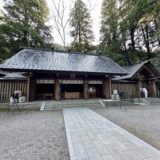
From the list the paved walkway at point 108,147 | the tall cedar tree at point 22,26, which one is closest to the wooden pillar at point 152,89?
the paved walkway at point 108,147

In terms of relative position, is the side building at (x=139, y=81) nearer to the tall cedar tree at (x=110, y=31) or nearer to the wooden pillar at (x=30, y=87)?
the tall cedar tree at (x=110, y=31)

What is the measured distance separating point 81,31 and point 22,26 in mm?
11546

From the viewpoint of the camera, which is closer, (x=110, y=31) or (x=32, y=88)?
(x=32, y=88)

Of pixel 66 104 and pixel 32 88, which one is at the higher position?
pixel 32 88

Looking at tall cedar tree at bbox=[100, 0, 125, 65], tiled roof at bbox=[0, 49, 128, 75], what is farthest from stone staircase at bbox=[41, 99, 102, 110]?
tall cedar tree at bbox=[100, 0, 125, 65]

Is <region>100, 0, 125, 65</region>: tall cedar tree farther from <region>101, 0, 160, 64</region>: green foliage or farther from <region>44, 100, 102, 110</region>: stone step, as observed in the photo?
<region>44, 100, 102, 110</region>: stone step

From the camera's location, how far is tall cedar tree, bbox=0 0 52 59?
1691cm

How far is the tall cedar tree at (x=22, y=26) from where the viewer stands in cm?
1691

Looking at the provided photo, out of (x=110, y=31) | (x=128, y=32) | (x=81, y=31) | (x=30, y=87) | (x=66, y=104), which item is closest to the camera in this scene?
(x=66, y=104)

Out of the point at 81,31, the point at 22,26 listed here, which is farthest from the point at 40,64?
the point at 81,31

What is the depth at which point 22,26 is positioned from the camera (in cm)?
1770

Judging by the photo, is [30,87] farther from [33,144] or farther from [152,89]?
[152,89]

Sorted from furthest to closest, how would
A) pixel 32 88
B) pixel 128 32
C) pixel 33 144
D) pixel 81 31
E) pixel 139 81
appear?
pixel 81 31, pixel 128 32, pixel 139 81, pixel 32 88, pixel 33 144

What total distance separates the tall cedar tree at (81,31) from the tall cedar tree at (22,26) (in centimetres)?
536
